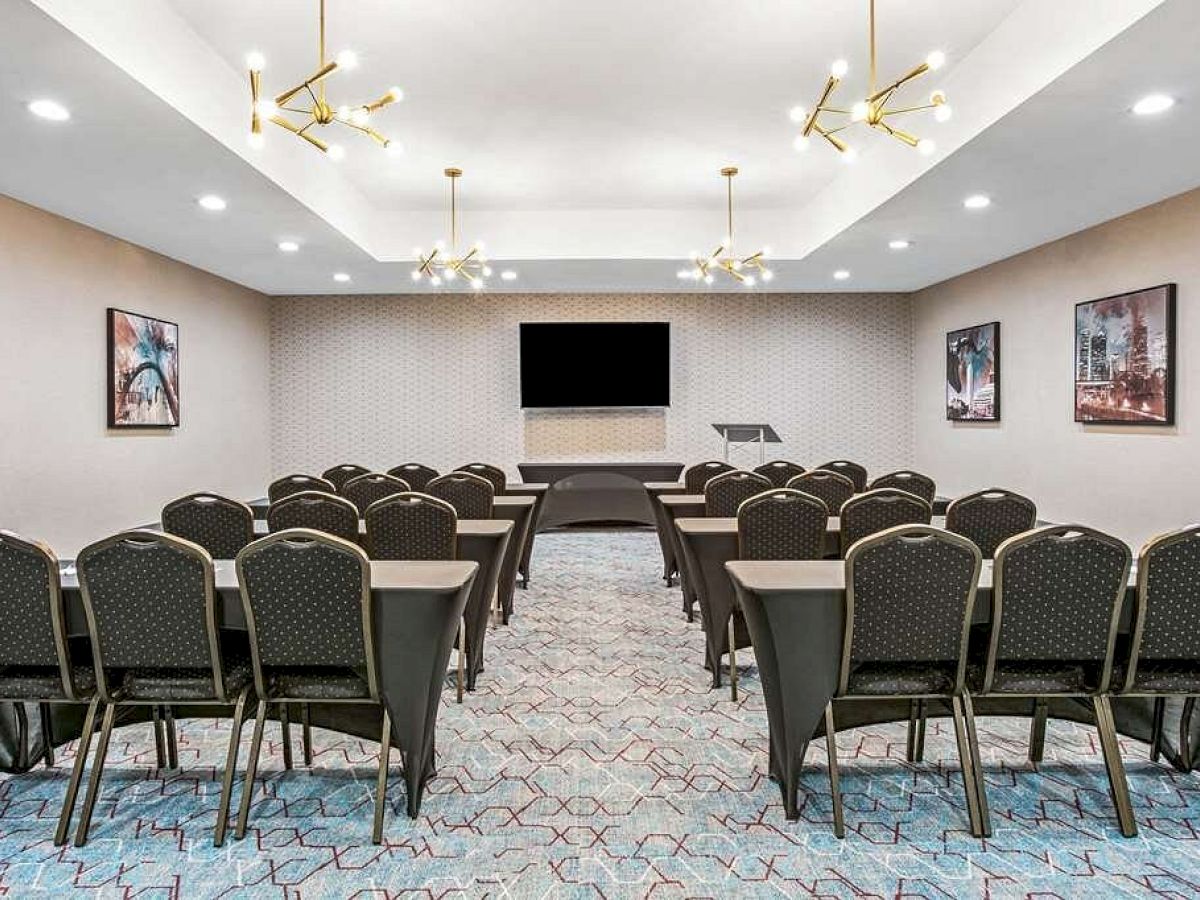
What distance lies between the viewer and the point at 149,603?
2.49 metres

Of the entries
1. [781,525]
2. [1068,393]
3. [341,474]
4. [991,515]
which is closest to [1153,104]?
[991,515]

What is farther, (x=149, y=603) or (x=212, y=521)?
(x=212, y=521)

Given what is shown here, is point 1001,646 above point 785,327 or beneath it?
beneath

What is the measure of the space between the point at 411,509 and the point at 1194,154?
5335 mm

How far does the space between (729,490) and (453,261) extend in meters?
4.24

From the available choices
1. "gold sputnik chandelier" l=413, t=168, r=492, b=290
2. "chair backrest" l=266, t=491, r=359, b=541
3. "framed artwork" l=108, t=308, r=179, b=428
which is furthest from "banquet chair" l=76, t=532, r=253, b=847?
"framed artwork" l=108, t=308, r=179, b=428

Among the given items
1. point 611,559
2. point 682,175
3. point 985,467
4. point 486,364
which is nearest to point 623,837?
point 611,559

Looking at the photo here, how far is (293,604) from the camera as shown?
2520 mm

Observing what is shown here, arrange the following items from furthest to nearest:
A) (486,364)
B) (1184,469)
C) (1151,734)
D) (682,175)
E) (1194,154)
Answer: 1. (486,364)
2. (682,175)
3. (1184,469)
4. (1194,154)
5. (1151,734)

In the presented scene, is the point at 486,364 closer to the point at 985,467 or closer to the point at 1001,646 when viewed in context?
the point at 985,467

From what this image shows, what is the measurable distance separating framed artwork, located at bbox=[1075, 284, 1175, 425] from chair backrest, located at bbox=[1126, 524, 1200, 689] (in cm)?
430

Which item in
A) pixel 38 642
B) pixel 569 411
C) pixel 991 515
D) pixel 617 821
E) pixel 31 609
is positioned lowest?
pixel 617 821

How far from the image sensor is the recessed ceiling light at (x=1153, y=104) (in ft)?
13.7

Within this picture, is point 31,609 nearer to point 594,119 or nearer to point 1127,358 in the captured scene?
point 594,119
